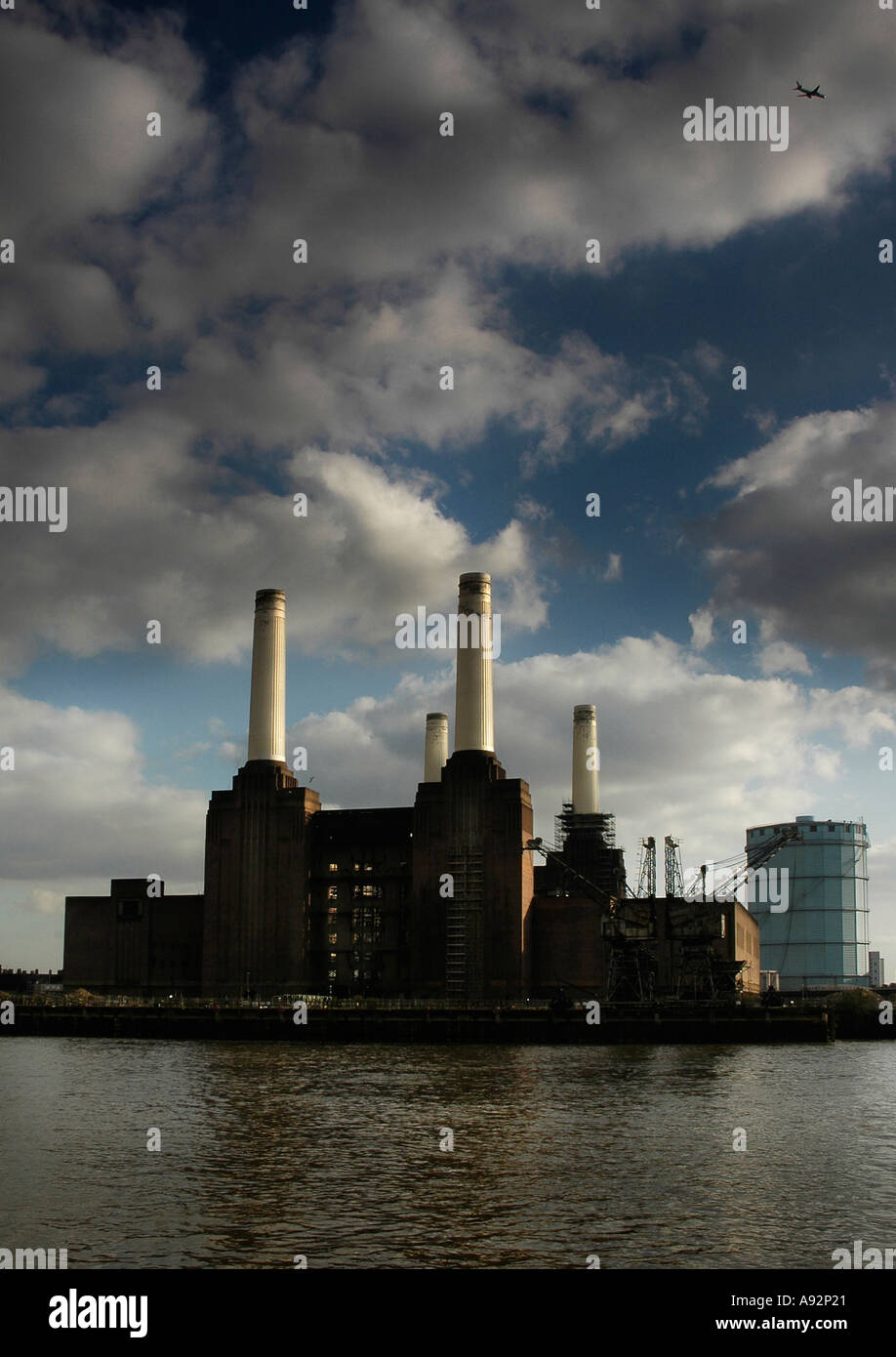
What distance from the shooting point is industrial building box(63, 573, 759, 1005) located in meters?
113

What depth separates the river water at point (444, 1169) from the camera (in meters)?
25.3

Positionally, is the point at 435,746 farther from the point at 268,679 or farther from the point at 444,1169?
the point at 444,1169

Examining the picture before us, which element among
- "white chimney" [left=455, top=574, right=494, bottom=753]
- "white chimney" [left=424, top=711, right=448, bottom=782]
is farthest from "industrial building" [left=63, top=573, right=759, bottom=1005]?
"white chimney" [left=424, top=711, right=448, bottom=782]

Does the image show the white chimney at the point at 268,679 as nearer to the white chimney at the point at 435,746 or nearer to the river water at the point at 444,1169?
the white chimney at the point at 435,746

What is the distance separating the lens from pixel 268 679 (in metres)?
119

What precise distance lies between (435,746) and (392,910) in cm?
2489

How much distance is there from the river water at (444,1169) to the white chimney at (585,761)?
249 feet

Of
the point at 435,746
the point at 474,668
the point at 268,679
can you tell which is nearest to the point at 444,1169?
the point at 474,668

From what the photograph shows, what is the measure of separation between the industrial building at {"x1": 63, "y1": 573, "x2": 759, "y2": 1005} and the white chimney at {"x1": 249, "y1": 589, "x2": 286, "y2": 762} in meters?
0.15

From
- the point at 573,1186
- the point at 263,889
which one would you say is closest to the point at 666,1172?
the point at 573,1186

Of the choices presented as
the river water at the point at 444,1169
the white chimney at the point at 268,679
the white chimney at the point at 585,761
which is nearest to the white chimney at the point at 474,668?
the white chimney at the point at 268,679
